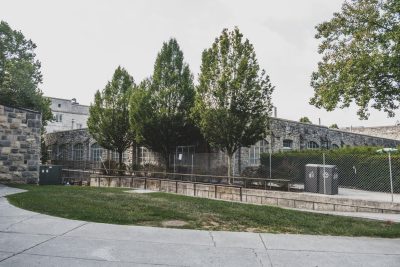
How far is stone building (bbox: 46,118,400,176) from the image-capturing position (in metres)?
21.7

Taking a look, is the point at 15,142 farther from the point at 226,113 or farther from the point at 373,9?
the point at 373,9

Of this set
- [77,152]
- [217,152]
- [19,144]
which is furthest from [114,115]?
[19,144]

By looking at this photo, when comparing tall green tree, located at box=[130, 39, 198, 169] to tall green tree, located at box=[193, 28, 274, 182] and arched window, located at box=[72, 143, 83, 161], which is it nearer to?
tall green tree, located at box=[193, 28, 274, 182]

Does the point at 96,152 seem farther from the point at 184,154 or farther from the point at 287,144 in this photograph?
the point at 287,144

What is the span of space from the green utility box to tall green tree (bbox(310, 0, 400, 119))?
574 inches

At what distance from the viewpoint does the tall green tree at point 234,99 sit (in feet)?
57.3

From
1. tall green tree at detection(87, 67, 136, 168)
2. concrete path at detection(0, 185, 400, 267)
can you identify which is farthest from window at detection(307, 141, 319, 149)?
concrete path at detection(0, 185, 400, 267)

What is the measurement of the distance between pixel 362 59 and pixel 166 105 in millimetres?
11587

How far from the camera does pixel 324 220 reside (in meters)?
7.91

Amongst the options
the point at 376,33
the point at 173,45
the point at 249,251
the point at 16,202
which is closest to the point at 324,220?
the point at 249,251

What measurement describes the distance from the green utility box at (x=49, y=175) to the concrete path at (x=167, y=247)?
35.0 ft

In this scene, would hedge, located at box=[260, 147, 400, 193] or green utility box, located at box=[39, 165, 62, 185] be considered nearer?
hedge, located at box=[260, 147, 400, 193]

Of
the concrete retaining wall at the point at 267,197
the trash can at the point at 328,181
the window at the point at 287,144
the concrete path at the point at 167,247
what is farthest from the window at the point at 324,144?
the concrete path at the point at 167,247

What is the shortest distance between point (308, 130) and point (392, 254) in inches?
917
